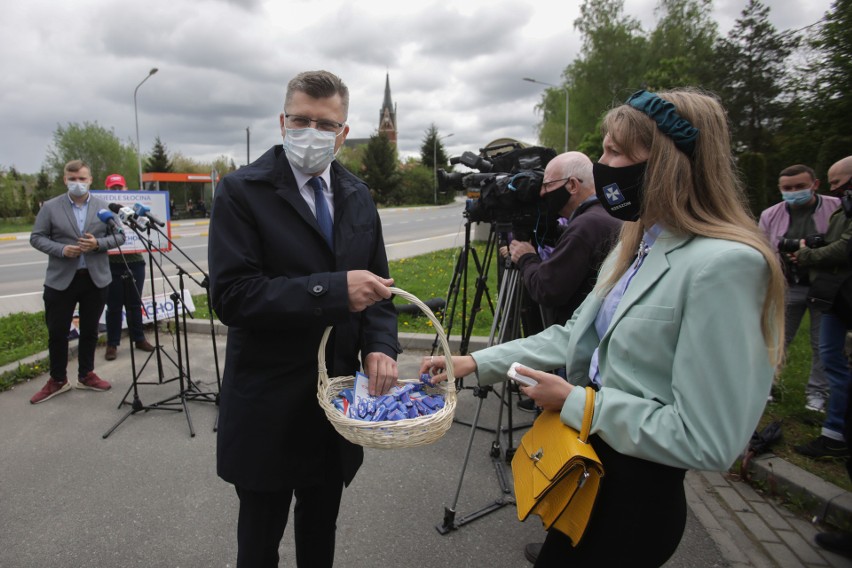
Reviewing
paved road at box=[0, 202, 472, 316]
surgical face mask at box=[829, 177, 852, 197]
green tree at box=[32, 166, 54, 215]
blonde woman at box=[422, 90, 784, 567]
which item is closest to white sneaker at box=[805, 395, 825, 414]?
surgical face mask at box=[829, 177, 852, 197]

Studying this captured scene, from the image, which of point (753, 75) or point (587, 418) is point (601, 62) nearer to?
point (753, 75)

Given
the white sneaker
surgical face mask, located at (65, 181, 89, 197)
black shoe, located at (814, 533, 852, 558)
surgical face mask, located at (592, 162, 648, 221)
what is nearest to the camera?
surgical face mask, located at (592, 162, 648, 221)

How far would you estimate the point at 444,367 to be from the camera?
185cm

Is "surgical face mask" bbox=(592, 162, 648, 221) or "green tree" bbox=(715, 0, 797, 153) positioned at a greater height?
"green tree" bbox=(715, 0, 797, 153)

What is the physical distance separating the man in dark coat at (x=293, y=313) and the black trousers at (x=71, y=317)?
3.74 m

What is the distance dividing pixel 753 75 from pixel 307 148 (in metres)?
20.4

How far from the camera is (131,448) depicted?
3594mm

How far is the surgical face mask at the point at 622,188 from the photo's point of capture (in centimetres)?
141

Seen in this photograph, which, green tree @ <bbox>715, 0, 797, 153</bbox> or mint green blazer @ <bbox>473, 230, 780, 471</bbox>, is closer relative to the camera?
mint green blazer @ <bbox>473, 230, 780, 471</bbox>

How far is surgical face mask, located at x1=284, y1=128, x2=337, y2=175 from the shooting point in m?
1.76

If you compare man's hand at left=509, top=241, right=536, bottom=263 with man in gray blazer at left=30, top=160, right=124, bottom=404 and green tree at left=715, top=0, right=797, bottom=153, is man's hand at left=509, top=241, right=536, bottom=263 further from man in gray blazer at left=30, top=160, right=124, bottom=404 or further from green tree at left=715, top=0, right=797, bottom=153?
green tree at left=715, top=0, right=797, bottom=153

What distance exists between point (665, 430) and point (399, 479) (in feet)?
7.78

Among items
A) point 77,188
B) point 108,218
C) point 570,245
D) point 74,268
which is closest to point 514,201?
point 570,245

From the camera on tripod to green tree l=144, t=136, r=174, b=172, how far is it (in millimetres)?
53715
